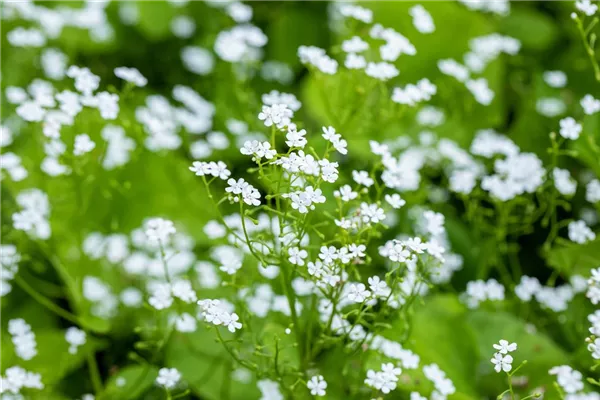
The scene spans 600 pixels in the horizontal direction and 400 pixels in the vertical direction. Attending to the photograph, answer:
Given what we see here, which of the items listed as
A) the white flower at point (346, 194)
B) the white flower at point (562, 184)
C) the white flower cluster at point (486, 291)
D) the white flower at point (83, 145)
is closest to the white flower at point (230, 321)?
the white flower at point (346, 194)

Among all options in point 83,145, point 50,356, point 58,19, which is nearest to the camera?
point 83,145

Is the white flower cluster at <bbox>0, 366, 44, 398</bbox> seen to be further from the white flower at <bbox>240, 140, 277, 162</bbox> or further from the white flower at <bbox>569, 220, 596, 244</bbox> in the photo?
the white flower at <bbox>569, 220, 596, 244</bbox>

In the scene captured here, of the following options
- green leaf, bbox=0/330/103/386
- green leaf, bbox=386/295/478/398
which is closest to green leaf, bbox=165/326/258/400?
green leaf, bbox=0/330/103/386

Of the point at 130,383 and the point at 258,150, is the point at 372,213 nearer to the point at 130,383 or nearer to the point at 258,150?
the point at 258,150

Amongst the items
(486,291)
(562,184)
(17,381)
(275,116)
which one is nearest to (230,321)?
(275,116)

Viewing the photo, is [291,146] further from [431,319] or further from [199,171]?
[431,319]

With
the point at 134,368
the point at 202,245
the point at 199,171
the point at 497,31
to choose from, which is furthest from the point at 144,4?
the point at 199,171

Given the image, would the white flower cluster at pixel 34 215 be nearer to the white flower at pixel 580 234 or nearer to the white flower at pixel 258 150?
the white flower at pixel 258 150

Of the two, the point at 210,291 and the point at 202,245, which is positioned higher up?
the point at 210,291
